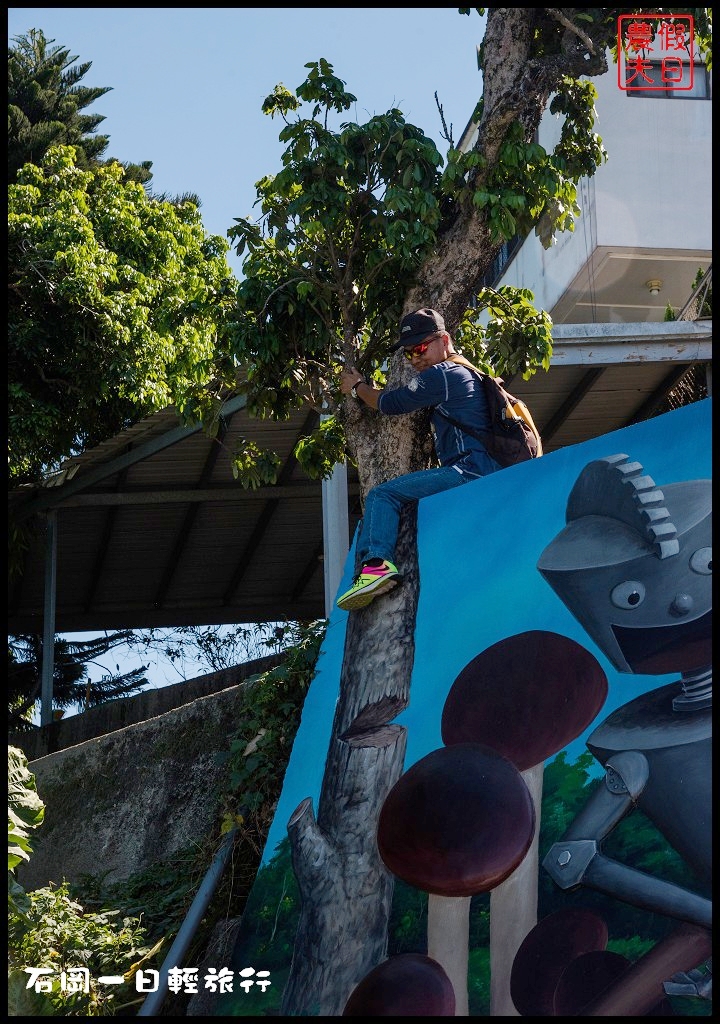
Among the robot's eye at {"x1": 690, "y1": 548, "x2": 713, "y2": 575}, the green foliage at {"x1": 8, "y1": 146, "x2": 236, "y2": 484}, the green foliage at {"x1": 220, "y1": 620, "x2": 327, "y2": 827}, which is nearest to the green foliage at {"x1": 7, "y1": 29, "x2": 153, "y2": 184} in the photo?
the green foliage at {"x1": 8, "y1": 146, "x2": 236, "y2": 484}

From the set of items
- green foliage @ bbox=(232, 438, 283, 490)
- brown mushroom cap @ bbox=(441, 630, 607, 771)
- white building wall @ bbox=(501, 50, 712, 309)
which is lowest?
brown mushroom cap @ bbox=(441, 630, 607, 771)

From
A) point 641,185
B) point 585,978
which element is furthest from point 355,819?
point 641,185

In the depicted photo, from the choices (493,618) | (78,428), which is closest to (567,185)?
(493,618)

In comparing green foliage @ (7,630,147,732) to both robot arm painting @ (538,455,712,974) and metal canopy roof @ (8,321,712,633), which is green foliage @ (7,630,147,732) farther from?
robot arm painting @ (538,455,712,974)

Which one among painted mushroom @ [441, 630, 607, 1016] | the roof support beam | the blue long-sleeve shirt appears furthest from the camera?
the roof support beam

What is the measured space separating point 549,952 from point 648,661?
1.22 m

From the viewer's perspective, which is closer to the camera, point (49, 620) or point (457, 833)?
point (457, 833)

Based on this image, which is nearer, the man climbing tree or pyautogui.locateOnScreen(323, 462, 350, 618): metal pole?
the man climbing tree

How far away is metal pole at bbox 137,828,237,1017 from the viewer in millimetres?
5512

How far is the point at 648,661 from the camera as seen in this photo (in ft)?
15.6

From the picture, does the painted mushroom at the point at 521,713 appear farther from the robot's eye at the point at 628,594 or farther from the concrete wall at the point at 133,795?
the concrete wall at the point at 133,795

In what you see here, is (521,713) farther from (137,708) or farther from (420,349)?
(137,708)

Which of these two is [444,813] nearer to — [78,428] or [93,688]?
[78,428]

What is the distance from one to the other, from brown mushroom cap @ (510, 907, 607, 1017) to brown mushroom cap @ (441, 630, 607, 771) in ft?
2.33
